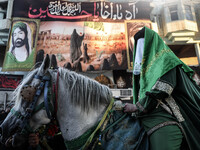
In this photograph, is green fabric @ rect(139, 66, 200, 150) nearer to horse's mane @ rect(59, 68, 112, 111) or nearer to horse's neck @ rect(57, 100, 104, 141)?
horse's mane @ rect(59, 68, 112, 111)

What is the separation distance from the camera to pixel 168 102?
1.79m

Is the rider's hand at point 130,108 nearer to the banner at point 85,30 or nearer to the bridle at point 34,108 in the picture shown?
the bridle at point 34,108

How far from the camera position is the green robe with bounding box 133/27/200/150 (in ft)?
5.38

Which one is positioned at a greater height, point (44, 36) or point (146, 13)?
point (146, 13)

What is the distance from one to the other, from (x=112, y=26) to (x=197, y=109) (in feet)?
34.6

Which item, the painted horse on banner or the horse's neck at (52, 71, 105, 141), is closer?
the painted horse on banner

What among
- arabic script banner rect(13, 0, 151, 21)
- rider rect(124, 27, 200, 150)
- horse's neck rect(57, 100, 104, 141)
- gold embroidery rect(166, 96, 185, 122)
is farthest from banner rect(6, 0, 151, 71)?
horse's neck rect(57, 100, 104, 141)

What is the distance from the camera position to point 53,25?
11.3 metres

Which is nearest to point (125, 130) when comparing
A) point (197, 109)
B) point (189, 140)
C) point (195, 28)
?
point (189, 140)

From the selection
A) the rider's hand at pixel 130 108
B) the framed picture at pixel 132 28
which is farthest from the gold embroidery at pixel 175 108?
the framed picture at pixel 132 28

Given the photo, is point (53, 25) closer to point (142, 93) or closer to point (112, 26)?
point (112, 26)

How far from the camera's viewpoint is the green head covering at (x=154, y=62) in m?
1.84

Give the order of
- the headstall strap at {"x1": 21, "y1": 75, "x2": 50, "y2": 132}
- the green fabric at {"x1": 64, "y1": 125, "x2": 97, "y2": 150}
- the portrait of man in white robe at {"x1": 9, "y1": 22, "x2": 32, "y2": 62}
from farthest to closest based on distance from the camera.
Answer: the portrait of man in white robe at {"x1": 9, "y1": 22, "x2": 32, "y2": 62}, the green fabric at {"x1": 64, "y1": 125, "x2": 97, "y2": 150}, the headstall strap at {"x1": 21, "y1": 75, "x2": 50, "y2": 132}

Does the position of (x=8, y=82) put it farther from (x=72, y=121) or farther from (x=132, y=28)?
(x=72, y=121)
